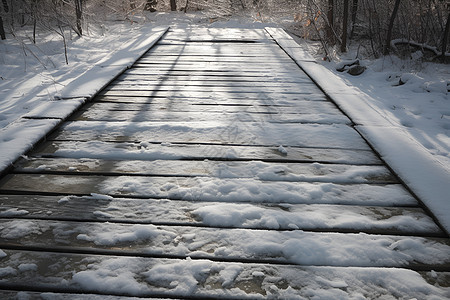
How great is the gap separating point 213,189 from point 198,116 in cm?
85

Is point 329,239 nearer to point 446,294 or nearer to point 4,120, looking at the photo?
point 446,294

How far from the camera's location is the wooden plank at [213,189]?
4.12 feet

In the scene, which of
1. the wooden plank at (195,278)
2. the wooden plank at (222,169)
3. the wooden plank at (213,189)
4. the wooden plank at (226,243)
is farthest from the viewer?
the wooden plank at (222,169)

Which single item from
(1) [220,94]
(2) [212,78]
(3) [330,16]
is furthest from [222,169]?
(3) [330,16]

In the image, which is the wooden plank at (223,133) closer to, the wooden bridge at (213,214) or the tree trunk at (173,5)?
the wooden bridge at (213,214)

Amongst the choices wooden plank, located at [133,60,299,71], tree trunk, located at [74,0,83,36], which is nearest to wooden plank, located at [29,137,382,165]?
wooden plank, located at [133,60,299,71]

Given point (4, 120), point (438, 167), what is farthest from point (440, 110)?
point (4, 120)

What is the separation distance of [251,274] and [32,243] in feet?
2.19

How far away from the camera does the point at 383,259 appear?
3.19 ft

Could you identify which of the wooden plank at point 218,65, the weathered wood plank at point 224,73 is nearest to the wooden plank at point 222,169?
the weathered wood plank at point 224,73

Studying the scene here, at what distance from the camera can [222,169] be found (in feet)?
4.77

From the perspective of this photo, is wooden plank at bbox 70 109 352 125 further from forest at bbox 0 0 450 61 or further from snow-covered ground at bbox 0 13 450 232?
forest at bbox 0 0 450 61

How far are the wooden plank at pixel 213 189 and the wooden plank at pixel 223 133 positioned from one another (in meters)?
0.38

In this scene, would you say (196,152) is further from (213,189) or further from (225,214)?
(225,214)
